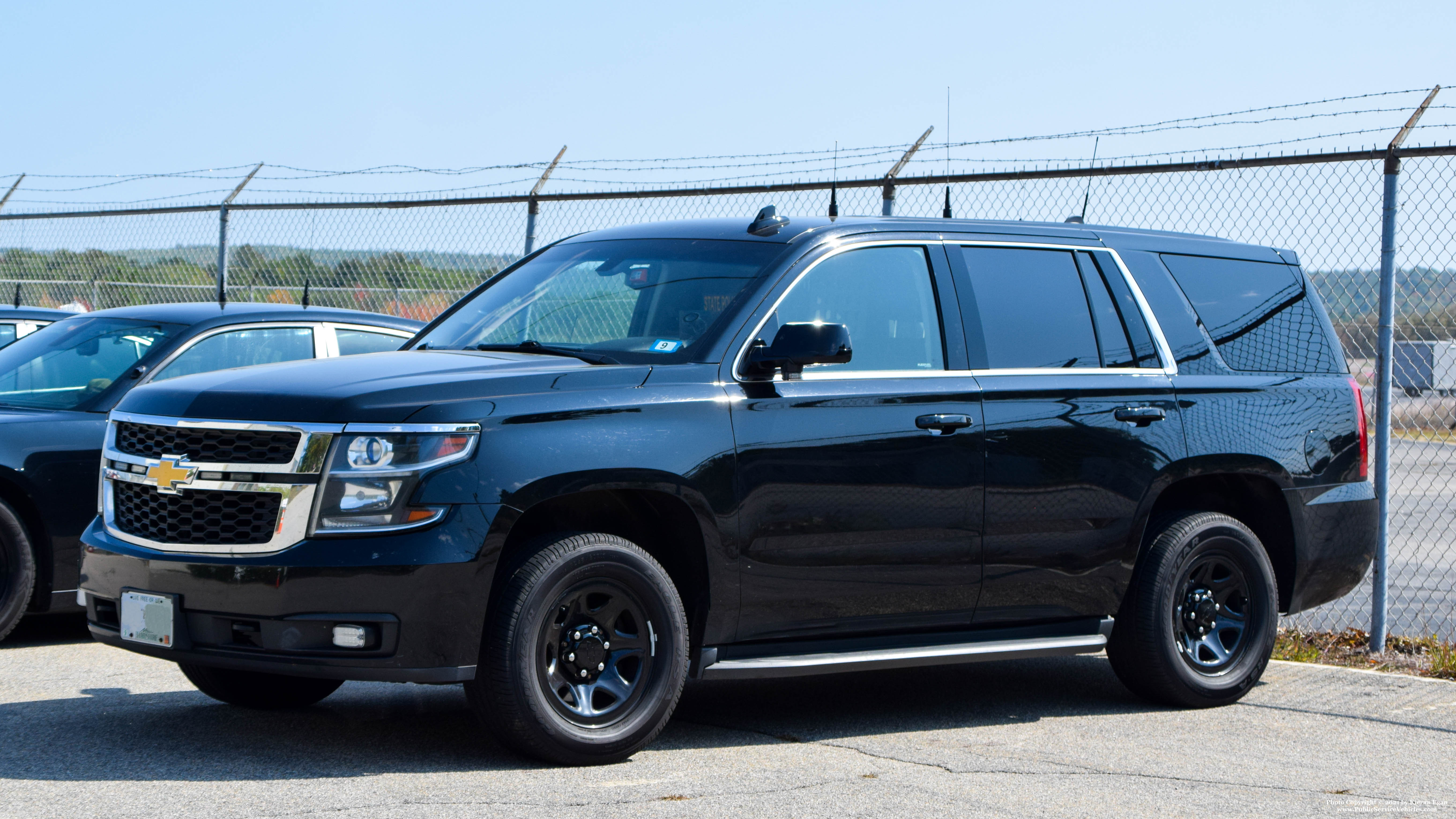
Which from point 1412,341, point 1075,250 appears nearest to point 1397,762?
→ point 1075,250

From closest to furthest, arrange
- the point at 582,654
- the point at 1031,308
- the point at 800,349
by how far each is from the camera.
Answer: the point at 582,654 < the point at 800,349 < the point at 1031,308

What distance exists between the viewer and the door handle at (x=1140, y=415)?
21.1 feet

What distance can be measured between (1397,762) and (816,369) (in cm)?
264

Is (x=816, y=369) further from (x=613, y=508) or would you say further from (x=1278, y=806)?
(x=1278, y=806)

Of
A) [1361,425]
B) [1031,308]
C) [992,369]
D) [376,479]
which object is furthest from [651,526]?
[1361,425]

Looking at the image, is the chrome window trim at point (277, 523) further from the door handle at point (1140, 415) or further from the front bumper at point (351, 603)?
the door handle at point (1140, 415)

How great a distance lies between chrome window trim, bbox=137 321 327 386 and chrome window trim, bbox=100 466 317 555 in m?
2.43

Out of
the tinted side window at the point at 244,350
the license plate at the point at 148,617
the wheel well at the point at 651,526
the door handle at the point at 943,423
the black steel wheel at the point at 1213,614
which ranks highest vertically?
Result: the tinted side window at the point at 244,350

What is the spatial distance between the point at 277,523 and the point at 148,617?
62 centimetres

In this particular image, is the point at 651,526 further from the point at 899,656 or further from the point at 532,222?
the point at 532,222

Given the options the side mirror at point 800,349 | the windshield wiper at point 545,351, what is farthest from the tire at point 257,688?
the side mirror at point 800,349

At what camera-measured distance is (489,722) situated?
199 inches

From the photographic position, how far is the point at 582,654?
5.19m

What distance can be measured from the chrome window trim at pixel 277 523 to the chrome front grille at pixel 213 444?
8cm
